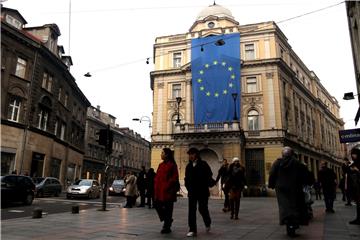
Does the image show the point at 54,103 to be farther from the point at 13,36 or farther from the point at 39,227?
the point at 39,227

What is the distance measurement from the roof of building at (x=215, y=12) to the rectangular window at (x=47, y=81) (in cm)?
2006

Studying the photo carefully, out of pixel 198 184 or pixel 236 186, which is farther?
pixel 236 186

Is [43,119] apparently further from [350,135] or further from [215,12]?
[350,135]

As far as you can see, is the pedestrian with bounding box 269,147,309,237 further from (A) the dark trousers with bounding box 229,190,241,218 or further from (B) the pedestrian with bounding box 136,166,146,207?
(B) the pedestrian with bounding box 136,166,146,207

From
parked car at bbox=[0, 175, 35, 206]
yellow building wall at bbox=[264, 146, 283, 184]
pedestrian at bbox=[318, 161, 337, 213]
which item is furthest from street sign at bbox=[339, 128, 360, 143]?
yellow building wall at bbox=[264, 146, 283, 184]

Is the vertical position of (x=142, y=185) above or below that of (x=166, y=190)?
above

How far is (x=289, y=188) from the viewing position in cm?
719

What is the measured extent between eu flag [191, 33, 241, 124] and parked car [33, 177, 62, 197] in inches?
643

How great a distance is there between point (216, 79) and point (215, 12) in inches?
417

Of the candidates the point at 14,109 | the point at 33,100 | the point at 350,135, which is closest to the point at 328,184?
the point at 350,135

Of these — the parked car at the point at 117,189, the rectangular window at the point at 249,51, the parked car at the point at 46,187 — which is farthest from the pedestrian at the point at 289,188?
the rectangular window at the point at 249,51

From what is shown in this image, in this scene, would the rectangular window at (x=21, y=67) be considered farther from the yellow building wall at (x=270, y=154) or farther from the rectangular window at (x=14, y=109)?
the yellow building wall at (x=270, y=154)

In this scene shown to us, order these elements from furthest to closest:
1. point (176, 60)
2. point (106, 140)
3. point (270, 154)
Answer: point (176, 60) → point (270, 154) → point (106, 140)

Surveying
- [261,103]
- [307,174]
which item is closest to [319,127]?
[261,103]
